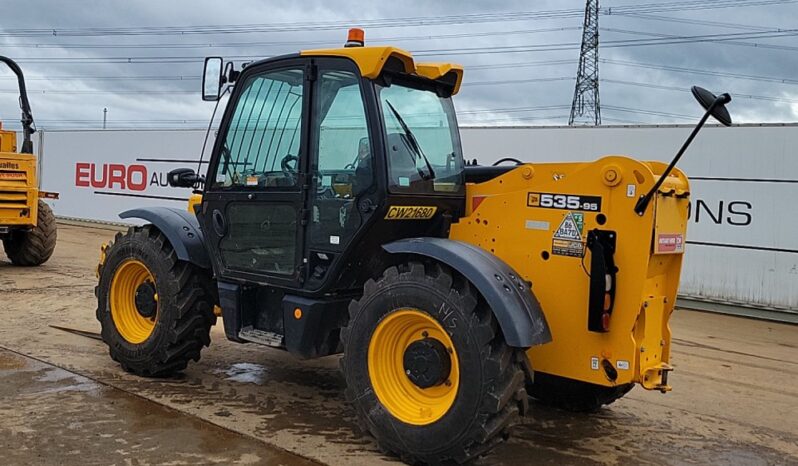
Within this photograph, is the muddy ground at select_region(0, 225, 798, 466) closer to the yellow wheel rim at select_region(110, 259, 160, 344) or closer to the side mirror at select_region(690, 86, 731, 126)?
the yellow wheel rim at select_region(110, 259, 160, 344)

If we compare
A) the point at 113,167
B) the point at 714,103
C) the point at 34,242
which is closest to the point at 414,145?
the point at 714,103

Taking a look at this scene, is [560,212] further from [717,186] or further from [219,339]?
[717,186]

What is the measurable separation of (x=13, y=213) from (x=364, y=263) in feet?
27.5

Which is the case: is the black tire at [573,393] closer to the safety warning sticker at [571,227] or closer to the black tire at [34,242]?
the safety warning sticker at [571,227]

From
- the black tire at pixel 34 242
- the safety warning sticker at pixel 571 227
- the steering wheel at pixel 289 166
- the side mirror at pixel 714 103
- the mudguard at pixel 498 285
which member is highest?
the side mirror at pixel 714 103

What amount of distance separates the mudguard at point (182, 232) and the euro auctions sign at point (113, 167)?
1148 centimetres

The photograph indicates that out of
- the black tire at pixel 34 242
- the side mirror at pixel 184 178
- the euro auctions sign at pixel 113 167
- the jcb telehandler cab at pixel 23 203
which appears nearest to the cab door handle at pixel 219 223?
the side mirror at pixel 184 178

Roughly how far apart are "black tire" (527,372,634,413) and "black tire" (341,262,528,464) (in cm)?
138

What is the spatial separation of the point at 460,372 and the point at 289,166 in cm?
181

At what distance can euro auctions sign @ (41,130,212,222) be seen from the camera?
1773 cm

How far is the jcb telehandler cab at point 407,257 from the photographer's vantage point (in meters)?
3.89

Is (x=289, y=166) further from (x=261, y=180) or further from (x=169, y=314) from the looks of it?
(x=169, y=314)

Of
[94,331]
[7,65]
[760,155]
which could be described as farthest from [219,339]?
[760,155]

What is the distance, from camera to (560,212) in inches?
164
